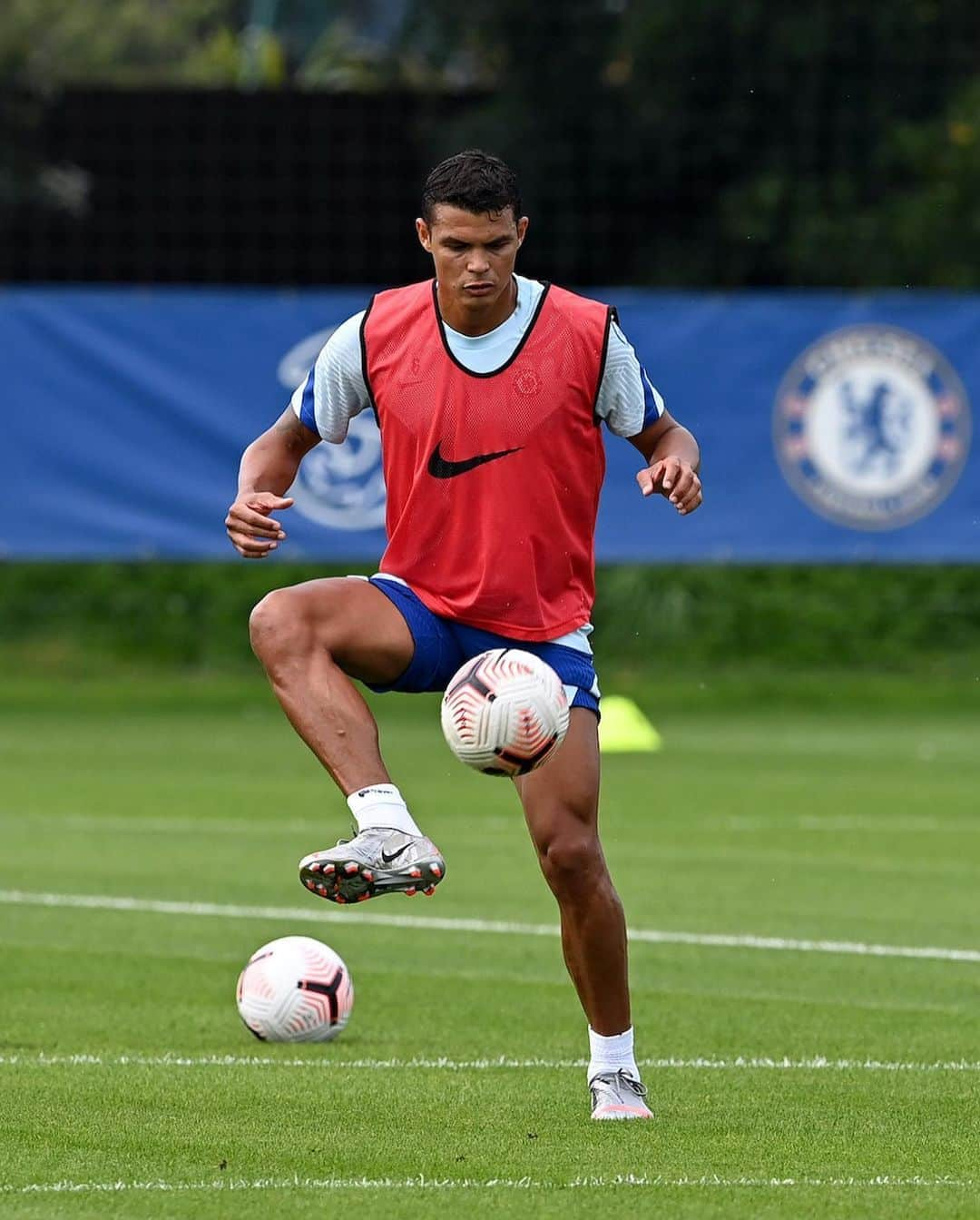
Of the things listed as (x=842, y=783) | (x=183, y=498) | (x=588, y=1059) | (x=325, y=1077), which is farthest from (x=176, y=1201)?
(x=183, y=498)

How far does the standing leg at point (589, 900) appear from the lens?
726 cm

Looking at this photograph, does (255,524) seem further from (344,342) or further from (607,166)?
(607,166)

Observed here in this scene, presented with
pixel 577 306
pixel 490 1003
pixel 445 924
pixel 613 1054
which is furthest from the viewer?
pixel 445 924

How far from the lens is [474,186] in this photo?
7.26m

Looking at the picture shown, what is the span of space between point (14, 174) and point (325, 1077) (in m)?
22.0

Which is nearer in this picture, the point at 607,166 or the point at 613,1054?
the point at 613,1054

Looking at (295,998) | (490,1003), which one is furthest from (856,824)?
(295,998)

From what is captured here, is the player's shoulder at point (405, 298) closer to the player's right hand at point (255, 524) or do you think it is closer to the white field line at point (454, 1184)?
the player's right hand at point (255, 524)

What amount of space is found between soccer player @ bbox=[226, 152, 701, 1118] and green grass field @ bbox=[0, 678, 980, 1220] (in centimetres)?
70

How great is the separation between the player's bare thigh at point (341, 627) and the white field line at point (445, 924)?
4.26 m

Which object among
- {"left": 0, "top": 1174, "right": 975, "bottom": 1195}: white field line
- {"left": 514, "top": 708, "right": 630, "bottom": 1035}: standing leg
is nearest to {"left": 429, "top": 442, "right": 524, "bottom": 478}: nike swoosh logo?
{"left": 514, "top": 708, "right": 630, "bottom": 1035}: standing leg

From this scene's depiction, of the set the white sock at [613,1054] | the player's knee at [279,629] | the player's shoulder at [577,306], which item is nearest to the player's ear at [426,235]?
the player's shoulder at [577,306]

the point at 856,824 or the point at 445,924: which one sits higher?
the point at 856,824

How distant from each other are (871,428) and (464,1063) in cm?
1433
